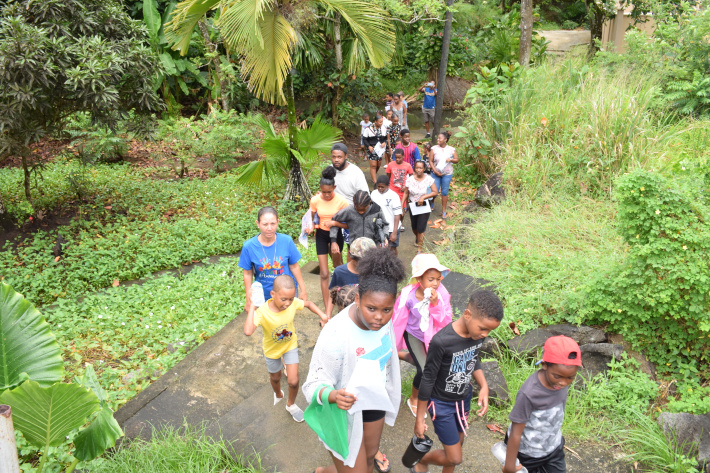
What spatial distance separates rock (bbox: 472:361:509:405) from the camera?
4441 mm

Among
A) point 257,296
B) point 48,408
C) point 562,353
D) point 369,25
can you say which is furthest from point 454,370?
point 369,25

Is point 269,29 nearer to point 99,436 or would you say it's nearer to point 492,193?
point 492,193

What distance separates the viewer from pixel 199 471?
11.8 ft

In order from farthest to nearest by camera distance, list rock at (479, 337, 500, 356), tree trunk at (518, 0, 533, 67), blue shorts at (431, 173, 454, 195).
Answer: tree trunk at (518, 0, 533, 67), blue shorts at (431, 173, 454, 195), rock at (479, 337, 500, 356)

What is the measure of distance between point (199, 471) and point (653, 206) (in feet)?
13.8

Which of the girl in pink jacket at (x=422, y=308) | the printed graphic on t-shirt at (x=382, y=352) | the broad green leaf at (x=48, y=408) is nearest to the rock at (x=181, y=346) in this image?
the broad green leaf at (x=48, y=408)

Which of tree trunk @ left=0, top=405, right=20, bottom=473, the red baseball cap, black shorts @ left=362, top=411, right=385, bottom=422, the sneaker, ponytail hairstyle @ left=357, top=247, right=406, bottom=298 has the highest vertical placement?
ponytail hairstyle @ left=357, top=247, right=406, bottom=298

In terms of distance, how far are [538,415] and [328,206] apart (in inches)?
125

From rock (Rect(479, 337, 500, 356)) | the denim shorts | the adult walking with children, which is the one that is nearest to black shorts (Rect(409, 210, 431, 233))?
the adult walking with children

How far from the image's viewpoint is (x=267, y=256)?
4.46 metres

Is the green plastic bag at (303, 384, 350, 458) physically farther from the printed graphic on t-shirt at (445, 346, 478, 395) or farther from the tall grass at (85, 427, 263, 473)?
the tall grass at (85, 427, 263, 473)

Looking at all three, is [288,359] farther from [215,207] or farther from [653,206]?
[215,207]

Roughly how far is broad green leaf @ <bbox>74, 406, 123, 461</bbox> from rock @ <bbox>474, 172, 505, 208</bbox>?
651cm

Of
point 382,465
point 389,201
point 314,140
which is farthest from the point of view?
point 314,140
